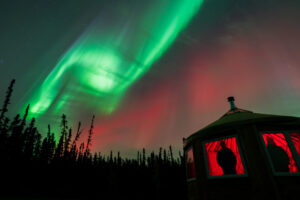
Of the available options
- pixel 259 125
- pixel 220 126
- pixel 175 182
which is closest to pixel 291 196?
pixel 259 125

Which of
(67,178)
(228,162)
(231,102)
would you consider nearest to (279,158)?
(228,162)

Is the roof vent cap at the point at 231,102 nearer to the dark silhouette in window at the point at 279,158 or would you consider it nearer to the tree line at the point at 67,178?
the dark silhouette in window at the point at 279,158

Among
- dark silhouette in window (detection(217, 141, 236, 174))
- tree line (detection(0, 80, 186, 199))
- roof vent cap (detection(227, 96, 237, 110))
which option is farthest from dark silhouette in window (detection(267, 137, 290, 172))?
tree line (detection(0, 80, 186, 199))

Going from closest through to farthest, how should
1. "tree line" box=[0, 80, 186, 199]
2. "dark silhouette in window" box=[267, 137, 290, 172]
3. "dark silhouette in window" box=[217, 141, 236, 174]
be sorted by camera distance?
1. "dark silhouette in window" box=[267, 137, 290, 172]
2. "dark silhouette in window" box=[217, 141, 236, 174]
3. "tree line" box=[0, 80, 186, 199]

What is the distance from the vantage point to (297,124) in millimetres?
5887

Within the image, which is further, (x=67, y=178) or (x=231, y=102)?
(x=67, y=178)

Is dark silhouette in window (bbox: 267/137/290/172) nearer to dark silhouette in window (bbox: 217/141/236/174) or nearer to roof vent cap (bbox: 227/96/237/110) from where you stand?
dark silhouette in window (bbox: 217/141/236/174)

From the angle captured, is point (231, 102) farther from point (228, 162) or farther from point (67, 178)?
point (67, 178)

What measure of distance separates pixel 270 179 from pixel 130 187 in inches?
1410

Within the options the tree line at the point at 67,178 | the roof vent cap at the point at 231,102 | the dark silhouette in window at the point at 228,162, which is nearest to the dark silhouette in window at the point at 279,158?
the dark silhouette in window at the point at 228,162

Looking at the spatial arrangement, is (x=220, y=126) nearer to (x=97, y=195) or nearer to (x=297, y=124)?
(x=297, y=124)

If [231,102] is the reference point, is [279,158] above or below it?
below

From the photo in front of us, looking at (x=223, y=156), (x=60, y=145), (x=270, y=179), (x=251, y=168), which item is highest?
(x=60, y=145)

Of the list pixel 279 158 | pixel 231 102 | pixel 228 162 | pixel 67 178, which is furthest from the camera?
pixel 67 178
